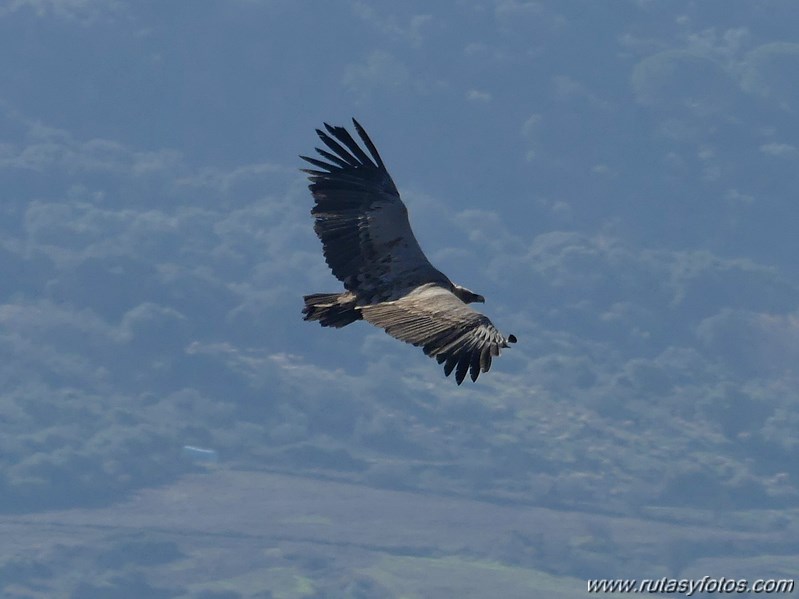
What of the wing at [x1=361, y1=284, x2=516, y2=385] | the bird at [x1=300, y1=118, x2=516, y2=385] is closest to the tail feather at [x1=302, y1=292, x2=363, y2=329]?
the bird at [x1=300, y1=118, x2=516, y2=385]

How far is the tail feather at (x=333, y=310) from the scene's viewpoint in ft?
117

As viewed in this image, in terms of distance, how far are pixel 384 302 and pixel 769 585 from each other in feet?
47.3

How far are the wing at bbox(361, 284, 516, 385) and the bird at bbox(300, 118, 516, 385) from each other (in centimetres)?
2

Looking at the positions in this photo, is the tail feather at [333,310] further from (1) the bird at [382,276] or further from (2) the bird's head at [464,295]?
(2) the bird's head at [464,295]

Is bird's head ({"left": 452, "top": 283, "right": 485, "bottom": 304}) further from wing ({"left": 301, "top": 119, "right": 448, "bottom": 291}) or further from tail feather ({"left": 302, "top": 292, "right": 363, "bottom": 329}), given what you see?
tail feather ({"left": 302, "top": 292, "right": 363, "bottom": 329})

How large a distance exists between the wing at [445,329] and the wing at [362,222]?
2383mm

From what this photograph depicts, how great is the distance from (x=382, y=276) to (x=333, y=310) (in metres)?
1.63

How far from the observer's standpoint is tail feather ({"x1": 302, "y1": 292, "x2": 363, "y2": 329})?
117ft

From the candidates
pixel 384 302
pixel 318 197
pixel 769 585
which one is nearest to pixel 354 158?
pixel 318 197

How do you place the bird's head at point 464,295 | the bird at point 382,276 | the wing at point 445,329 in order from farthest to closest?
the bird's head at point 464,295 → the bird at point 382,276 → the wing at point 445,329

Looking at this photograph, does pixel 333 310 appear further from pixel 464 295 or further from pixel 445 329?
pixel 445 329

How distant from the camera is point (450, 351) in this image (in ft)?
103

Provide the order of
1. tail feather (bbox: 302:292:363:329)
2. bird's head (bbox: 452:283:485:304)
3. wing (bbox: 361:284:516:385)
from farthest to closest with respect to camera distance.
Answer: bird's head (bbox: 452:283:485:304)
tail feather (bbox: 302:292:363:329)
wing (bbox: 361:284:516:385)

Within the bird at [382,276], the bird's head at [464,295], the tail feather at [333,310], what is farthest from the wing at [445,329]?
the bird's head at [464,295]
